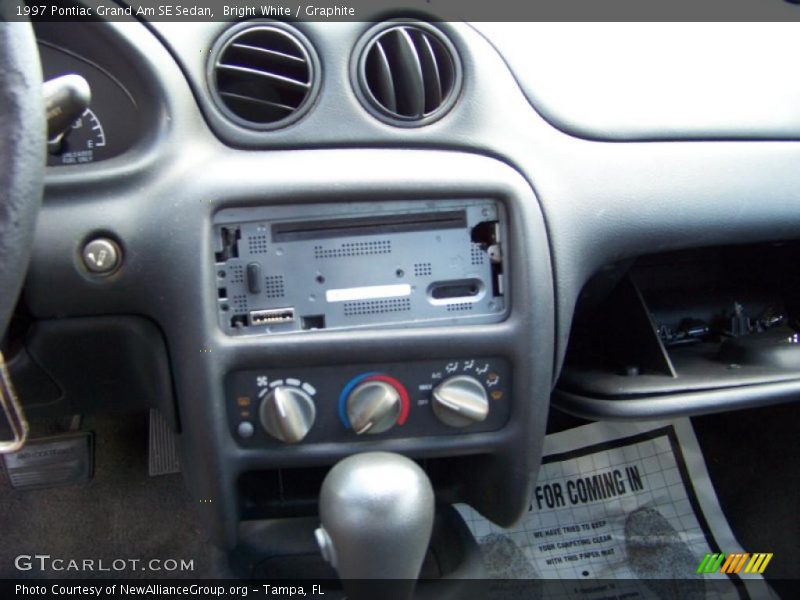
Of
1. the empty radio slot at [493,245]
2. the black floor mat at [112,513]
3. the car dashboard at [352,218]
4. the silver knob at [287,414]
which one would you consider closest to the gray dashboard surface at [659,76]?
the car dashboard at [352,218]

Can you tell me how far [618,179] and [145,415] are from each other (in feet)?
2.86

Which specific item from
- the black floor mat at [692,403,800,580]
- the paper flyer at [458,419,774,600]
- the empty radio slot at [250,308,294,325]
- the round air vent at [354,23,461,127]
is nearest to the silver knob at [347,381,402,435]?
the empty radio slot at [250,308,294,325]

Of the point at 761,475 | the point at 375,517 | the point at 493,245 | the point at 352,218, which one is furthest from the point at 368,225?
the point at 761,475

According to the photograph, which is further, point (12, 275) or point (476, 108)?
point (476, 108)

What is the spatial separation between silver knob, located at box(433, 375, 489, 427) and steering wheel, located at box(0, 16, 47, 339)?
1.35 ft

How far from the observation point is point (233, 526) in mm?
858

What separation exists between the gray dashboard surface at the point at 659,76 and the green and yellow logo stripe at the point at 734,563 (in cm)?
76

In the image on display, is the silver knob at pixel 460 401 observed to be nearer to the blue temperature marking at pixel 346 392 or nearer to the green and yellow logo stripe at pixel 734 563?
the blue temperature marking at pixel 346 392

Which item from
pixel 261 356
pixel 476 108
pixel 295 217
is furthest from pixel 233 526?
pixel 476 108

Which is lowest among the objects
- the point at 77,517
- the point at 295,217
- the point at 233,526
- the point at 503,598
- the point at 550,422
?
the point at 503,598

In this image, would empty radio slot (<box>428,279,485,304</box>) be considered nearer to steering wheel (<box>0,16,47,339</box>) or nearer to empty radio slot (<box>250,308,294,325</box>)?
empty radio slot (<box>250,308,294,325</box>)

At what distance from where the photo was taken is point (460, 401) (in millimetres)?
803

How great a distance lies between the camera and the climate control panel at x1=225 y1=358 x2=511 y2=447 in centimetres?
79

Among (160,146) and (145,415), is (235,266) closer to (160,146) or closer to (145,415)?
(160,146)
